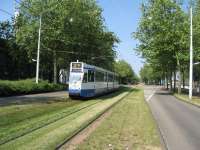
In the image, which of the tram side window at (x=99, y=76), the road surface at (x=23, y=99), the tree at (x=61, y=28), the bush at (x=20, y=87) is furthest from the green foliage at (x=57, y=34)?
the road surface at (x=23, y=99)

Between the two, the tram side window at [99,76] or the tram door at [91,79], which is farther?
the tram side window at [99,76]

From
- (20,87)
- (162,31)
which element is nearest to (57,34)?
(162,31)

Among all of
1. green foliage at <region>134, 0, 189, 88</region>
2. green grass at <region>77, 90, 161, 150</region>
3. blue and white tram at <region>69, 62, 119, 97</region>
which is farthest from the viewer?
green foliage at <region>134, 0, 189, 88</region>

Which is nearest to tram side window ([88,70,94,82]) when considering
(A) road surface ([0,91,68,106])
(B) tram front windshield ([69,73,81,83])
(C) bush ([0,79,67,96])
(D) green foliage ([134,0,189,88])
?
(B) tram front windshield ([69,73,81,83])

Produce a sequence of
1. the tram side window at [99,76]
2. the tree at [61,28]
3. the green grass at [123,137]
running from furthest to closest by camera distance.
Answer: the tree at [61,28] → the tram side window at [99,76] → the green grass at [123,137]

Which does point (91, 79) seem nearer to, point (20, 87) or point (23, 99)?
point (23, 99)

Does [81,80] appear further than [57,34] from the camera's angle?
No

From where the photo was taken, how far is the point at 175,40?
183ft

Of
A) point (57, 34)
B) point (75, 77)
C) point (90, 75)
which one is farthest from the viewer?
point (57, 34)

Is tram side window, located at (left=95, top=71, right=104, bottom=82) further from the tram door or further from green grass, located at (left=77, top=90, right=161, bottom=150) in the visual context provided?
green grass, located at (left=77, top=90, right=161, bottom=150)

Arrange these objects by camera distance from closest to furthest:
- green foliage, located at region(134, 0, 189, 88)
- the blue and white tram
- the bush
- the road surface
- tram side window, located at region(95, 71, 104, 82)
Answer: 1. the road surface
2. the blue and white tram
3. the bush
4. tram side window, located at region(95, 71, 104, 82)
5. green foliage, located at region(134, 0, 189, 88)

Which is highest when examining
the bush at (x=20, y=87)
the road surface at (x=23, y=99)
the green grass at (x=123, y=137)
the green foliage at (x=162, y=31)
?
the green foliage at (x=162, y=31)

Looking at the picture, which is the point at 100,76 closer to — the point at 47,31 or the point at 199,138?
the point at 47,31

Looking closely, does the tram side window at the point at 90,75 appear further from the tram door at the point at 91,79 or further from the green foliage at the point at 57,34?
the green foliage at the point at 57,34
